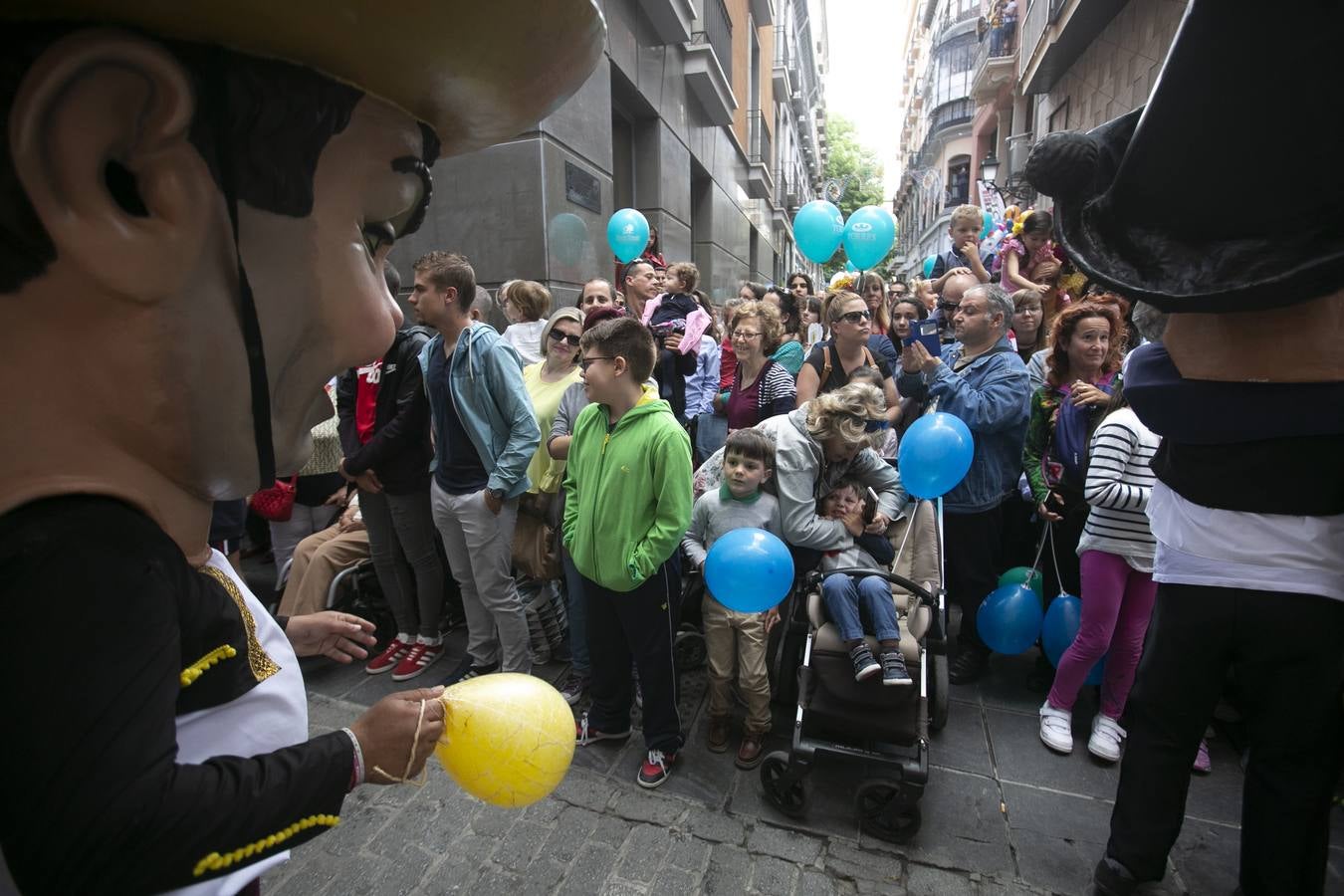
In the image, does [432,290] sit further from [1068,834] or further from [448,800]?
[1068,834]

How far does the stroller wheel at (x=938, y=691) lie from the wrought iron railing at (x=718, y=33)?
11.4m

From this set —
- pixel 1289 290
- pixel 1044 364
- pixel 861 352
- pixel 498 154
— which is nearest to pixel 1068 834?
pixel 1289 290

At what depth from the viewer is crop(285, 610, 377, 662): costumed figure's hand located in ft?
4.42

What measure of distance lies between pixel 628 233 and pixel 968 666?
5.29 m

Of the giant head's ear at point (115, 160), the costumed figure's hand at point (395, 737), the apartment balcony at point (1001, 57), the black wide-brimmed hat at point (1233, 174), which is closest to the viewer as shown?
the giant head's ear at point (115, 160)

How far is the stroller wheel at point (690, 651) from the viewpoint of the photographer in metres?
3.80

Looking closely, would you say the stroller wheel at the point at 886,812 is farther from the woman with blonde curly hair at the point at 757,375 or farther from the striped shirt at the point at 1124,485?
the woman with blonde curly hair at the point at 757,375

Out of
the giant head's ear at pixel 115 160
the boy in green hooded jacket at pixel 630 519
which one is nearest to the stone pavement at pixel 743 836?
the boy in green hooded jacket at pixel 630 519

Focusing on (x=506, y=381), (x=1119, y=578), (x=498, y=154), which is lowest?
(x=1119, y=578)

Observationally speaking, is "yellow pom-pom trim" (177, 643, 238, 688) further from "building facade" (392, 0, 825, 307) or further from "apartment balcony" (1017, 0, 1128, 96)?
"apartment balcony" (1017, 0, 1128, 96)

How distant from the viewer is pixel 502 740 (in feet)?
3.48

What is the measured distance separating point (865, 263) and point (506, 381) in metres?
5.23

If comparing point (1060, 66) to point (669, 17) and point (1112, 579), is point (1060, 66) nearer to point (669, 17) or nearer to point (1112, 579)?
point (669, 17)

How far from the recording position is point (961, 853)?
240cm
